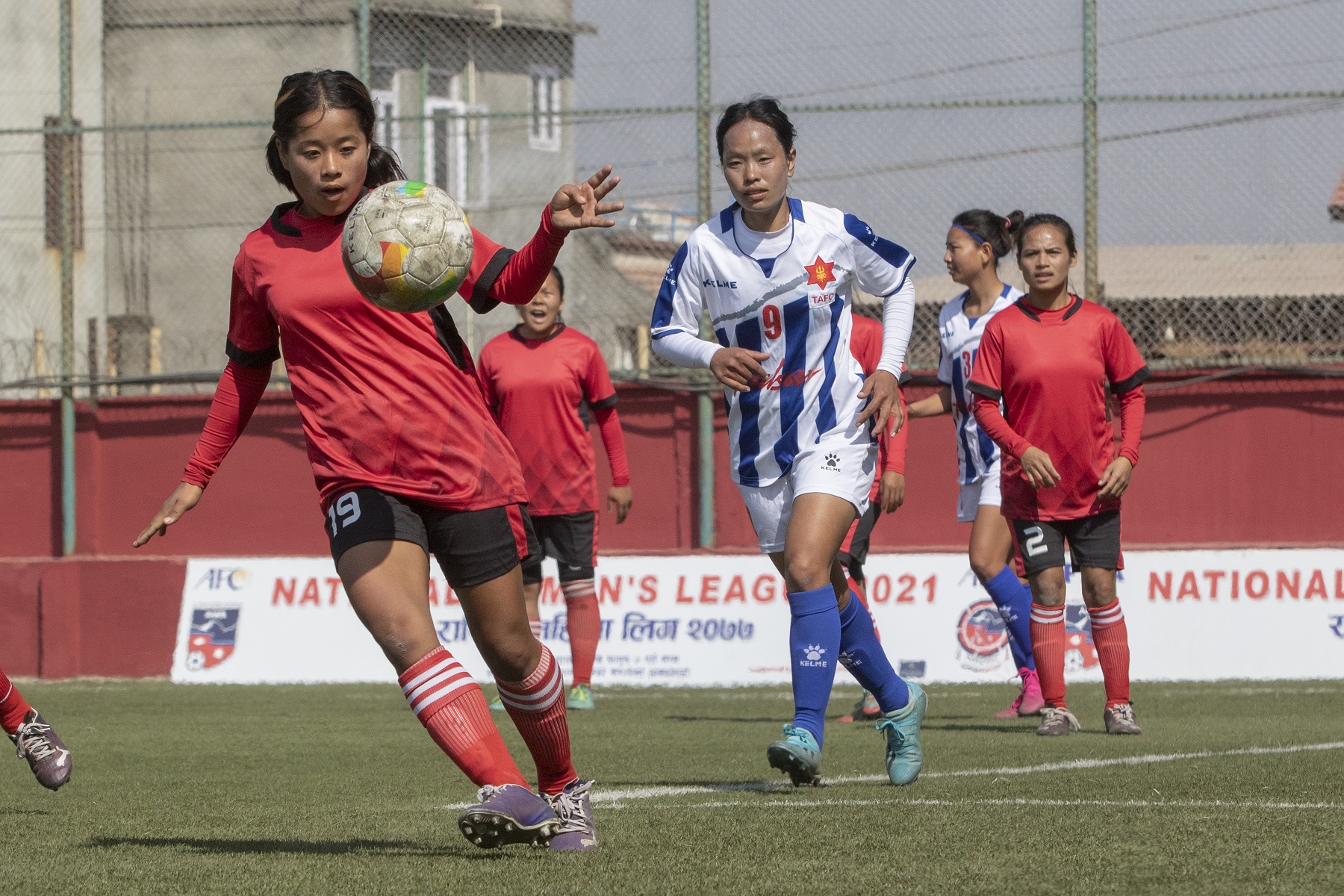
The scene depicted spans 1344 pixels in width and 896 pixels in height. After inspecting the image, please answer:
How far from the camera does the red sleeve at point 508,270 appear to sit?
4215 mm

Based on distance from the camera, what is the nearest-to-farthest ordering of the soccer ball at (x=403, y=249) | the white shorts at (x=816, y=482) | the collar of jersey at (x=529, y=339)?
the soccer ball at (x=403, y=249) → the white shorts at (x=816, y=482) → the collar of jersey at (x=529, y=339)

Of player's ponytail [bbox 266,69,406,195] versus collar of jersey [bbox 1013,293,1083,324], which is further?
collar of jersey [bbox 1013,293,1083,324]

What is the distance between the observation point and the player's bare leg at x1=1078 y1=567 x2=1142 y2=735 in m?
7.69

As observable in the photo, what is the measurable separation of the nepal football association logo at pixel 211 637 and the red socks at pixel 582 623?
3074 millimetres

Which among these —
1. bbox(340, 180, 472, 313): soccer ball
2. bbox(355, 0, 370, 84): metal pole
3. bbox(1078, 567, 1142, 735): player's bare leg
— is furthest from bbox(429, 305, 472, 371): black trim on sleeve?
bbox(355, 0, 370, 84): metal pole

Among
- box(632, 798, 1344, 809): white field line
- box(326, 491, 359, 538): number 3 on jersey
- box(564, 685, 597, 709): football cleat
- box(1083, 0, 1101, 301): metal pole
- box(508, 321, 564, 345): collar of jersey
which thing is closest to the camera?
box(326, 491, 359, 538): number 3 on jersey

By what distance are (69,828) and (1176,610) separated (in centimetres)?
763

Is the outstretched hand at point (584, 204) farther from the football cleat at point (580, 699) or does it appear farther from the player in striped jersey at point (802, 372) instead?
the football cleat at point (580, 699)

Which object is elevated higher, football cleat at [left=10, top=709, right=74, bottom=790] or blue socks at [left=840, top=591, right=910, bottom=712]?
blue socks at [left=840, top=591, right=910, bottom=712]

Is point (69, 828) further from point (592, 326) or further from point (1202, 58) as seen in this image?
point (1202, 58)

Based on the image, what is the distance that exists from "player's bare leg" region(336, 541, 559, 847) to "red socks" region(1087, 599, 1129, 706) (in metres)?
4.17

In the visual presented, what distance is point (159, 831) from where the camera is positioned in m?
4.91

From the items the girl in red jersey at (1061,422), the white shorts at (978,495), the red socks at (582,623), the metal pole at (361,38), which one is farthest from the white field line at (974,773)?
the metal pole at (361,38)

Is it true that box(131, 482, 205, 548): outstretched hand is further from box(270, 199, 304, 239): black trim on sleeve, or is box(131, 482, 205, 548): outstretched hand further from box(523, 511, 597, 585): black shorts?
box(523, 511, 597, 585): black shorts
